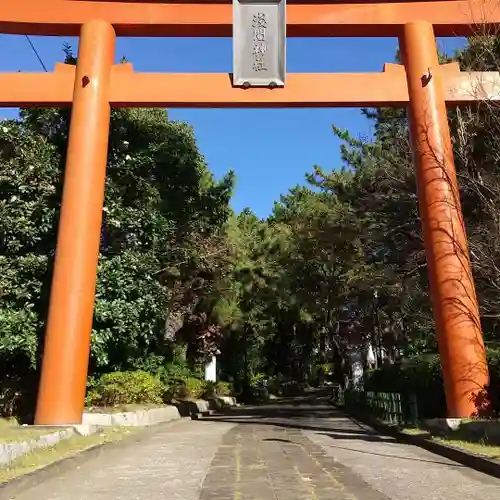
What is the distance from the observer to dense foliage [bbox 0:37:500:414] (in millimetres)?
11500

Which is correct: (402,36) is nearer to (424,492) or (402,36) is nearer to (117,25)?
(117,25)

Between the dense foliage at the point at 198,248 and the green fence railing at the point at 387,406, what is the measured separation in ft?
1.58

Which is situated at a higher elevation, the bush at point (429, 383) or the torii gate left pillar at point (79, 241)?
the torii gate left pillar at point (79, 241)

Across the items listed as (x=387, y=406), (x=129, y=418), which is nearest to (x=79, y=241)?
(x=129, y=418)

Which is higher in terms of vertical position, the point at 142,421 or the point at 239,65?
the point at 239,65

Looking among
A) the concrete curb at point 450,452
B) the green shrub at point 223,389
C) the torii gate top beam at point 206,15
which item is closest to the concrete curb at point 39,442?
the concrete curb at point 450,452

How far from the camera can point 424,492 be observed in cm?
554

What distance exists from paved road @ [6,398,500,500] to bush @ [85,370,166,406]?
326cm

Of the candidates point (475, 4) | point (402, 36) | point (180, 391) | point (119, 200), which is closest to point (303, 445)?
point (119, 200)

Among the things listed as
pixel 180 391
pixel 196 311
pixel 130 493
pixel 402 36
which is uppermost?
pixel 402 36

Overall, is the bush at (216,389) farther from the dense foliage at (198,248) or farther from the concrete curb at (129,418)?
the concrete curb at (129,418)

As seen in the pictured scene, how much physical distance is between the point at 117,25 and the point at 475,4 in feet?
23.5

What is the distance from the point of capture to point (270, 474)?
6.60 m

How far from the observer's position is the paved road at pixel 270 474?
5.52 metres
